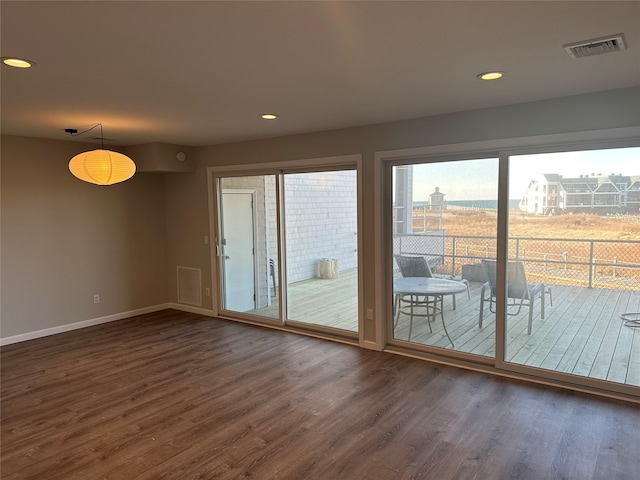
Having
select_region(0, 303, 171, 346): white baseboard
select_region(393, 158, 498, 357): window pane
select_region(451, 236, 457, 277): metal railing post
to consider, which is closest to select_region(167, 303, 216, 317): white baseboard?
select_region(0, 303, 171, 346): white baseboard

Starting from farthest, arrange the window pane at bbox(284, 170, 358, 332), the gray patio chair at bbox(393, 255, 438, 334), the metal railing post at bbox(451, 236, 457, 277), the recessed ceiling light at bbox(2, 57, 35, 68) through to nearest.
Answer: the window pane at bbox(284, 170, 358, 332), the gray patio chair at bbox(393, 255, 438, 334), the metal railing post at bbox(451, 236, 457, 277), the recessed ceiling light at bbox(2, 57, 35, 68)

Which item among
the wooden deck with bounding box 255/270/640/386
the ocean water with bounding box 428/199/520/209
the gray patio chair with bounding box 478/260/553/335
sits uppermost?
the ocean water with bounding box 428/199/520/209

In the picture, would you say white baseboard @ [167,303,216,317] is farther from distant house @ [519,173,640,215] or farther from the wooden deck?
distant house @ [519,173,640,215]

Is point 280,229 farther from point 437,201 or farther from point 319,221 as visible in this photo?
point 437,201

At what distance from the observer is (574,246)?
3.55 meters

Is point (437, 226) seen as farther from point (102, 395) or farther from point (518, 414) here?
point (102, 395)

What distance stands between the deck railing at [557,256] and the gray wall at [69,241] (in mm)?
4199

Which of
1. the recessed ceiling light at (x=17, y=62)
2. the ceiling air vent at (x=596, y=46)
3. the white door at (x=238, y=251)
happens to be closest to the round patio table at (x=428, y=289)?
the white door at (x=238, y=251)

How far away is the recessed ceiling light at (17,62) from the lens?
237 centimetres

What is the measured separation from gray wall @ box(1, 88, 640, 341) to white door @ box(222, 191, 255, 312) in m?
0.31

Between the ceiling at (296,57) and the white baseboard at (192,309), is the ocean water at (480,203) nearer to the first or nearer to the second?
the ceiling at (296,57)

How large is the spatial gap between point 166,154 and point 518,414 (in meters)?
5.03

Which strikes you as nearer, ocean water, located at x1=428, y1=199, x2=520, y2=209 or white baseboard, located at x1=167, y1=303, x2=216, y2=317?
ocean water, located at x1=428, y1=199, x2=520, y2=209

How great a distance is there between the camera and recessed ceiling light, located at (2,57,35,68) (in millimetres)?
2369
